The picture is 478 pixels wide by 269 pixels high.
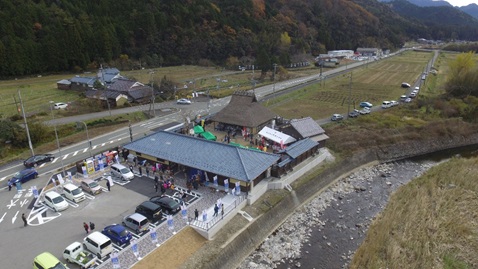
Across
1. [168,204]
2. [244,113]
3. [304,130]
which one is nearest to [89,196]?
[168,204]

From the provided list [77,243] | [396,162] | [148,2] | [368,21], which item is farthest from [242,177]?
[368,21]

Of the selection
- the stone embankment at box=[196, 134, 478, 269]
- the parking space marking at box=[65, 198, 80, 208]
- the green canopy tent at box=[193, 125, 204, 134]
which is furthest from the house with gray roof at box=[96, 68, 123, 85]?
the stone embankment at box=[196, 134, 478, 269]

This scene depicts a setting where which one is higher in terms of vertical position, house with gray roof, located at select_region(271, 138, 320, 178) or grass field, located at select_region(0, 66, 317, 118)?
grass field, located at select_region(0, 66, 317, 118)

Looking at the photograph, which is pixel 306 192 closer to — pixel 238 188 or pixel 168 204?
pixel 238 188

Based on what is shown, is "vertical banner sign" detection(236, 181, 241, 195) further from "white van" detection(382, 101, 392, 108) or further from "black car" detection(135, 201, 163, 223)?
"white van" detection(382, 101, 392, 108)

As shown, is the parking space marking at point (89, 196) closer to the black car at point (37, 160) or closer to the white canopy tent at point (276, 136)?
the black car at point (37, 160)
